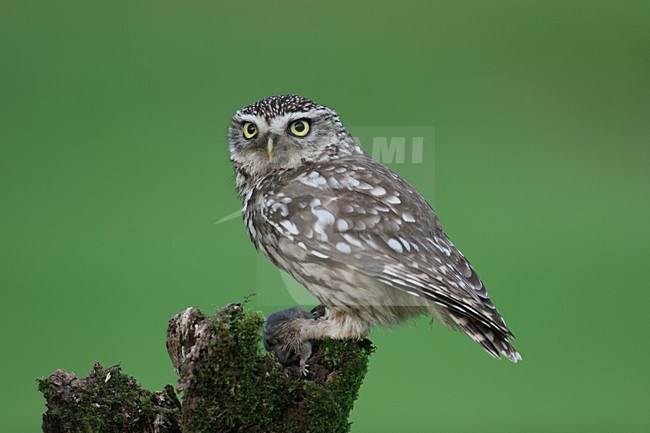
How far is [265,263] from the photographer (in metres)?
3.78

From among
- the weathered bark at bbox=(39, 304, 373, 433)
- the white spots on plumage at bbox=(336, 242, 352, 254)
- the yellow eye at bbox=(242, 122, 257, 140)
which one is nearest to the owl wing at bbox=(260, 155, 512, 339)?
the white spots on plumage at bbox=(336, 242, 352, 254)

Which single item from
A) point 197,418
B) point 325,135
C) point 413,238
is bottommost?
point 197,418

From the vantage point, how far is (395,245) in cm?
314

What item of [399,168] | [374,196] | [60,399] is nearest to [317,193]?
[374,196]

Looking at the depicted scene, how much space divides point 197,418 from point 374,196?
3.47 feet

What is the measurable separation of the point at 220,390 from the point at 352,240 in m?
0.72

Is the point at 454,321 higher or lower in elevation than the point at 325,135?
lower

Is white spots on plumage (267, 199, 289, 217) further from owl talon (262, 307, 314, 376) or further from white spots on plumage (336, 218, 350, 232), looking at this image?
owl talon (262, 307, 314, 376)

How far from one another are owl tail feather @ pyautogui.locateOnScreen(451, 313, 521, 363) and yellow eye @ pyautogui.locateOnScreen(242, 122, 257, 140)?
1.13 m

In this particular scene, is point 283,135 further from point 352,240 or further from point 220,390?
point 220,390

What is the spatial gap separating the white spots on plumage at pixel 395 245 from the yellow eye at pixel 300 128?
639 mm

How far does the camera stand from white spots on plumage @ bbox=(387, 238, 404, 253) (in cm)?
313

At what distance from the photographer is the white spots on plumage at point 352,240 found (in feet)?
10.3

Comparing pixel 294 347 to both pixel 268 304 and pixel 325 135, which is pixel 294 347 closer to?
pixel 268 304
